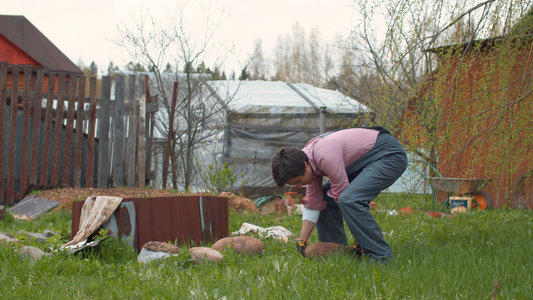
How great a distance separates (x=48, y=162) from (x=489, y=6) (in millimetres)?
7035

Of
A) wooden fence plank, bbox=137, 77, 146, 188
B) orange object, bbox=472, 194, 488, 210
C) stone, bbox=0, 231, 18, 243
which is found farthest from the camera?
orange object, bbox=472, 194, 488, 210

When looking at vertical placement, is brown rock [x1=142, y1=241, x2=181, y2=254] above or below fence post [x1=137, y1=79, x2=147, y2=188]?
below

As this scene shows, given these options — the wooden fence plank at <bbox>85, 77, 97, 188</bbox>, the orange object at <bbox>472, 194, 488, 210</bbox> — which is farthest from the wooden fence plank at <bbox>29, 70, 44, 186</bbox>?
the orange object at <bbox>472, 194, 488, 210</bbox>

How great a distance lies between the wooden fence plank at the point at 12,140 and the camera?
27.0ft

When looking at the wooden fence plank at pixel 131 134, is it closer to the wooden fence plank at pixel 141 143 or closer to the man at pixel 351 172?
the wooden fence plank at pixel 141 143

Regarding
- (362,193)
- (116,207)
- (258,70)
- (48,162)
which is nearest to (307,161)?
(362,193)

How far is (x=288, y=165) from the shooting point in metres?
3.78

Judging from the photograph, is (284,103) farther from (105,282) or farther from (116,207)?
(105,282)

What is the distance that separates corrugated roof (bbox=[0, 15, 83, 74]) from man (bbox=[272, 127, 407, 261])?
51.3 feet

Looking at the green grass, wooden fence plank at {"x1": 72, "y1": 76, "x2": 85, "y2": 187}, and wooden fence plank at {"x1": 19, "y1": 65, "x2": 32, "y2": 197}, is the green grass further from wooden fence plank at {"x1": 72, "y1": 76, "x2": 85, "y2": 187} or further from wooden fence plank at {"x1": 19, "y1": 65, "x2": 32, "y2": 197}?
wooden fence plank at {"x1": 19, "y1": 65, "x2": 32, "y2": 197}

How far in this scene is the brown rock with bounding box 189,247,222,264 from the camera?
148 inches

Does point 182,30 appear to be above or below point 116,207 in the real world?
above

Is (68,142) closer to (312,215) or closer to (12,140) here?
(12,140)

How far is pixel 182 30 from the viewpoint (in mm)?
11367
